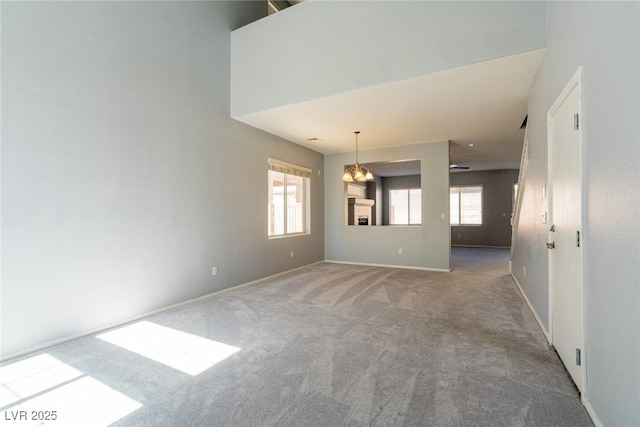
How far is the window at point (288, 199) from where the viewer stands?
5.55 m

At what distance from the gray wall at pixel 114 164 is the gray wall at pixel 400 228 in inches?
105

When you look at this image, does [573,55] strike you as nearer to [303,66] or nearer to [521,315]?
[521,315]

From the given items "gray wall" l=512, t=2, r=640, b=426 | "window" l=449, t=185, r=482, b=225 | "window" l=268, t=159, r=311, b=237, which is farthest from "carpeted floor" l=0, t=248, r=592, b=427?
"window" l=449, t=185, r=482, b=225

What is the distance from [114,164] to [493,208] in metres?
10.4

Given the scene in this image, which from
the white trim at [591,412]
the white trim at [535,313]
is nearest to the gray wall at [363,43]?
the white trim at [535,313]

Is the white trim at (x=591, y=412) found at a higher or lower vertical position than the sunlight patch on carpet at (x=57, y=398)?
higher

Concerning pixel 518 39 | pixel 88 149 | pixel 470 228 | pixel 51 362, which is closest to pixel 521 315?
pixel 518 39

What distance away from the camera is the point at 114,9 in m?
3.09

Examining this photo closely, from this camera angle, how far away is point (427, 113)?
431 centimetres

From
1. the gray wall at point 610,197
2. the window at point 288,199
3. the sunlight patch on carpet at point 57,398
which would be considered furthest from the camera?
the window at point 288,199

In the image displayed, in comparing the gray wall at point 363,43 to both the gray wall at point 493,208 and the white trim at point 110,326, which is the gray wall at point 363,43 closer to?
the white trim at point 110,326

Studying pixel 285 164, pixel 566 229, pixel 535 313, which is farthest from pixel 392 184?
pixel 566 229

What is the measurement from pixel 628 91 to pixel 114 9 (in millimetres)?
4212

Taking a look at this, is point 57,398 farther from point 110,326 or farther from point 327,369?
point 327,369
